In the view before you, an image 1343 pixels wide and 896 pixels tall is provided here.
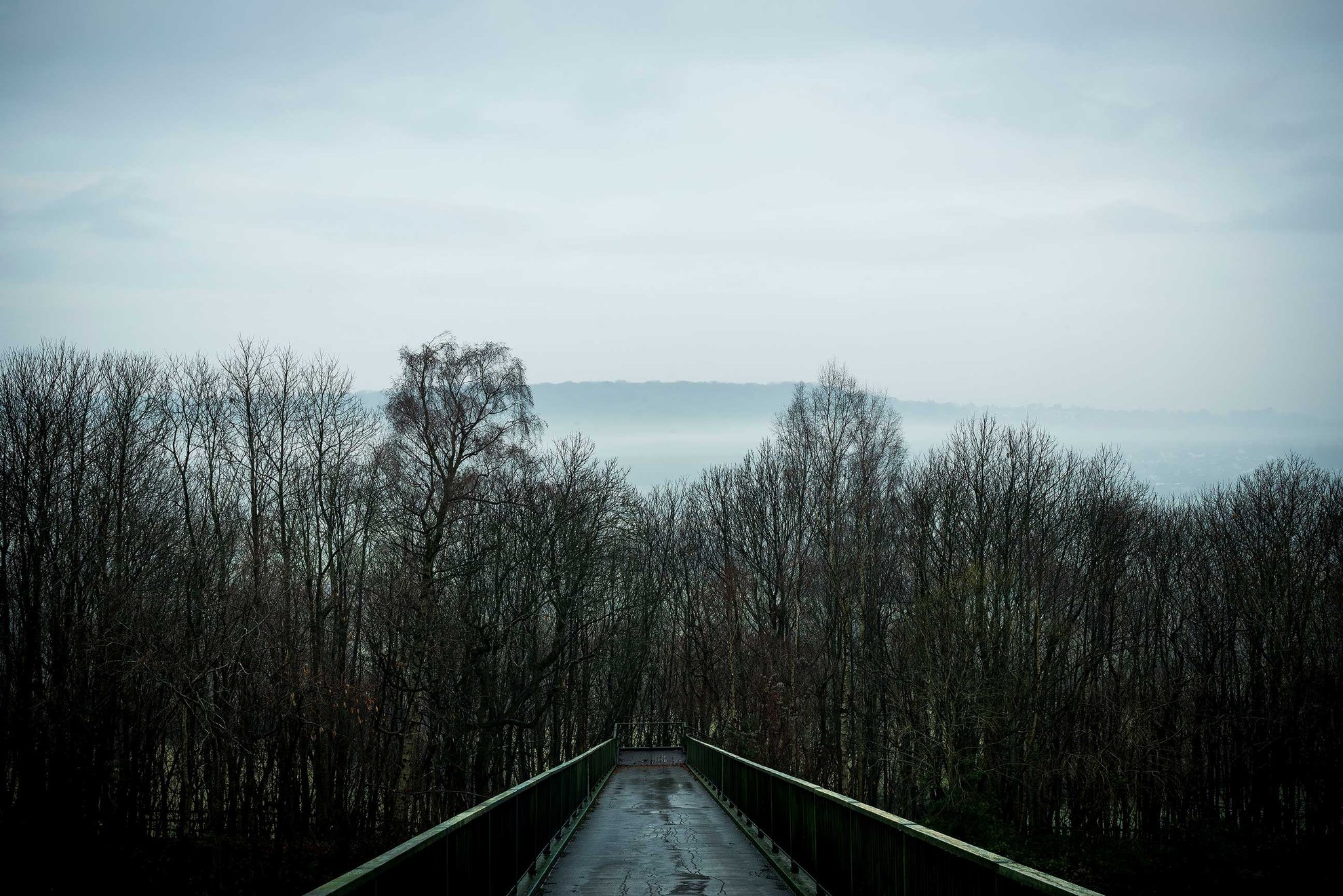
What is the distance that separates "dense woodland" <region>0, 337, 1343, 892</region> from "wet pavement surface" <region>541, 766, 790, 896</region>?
12.3 meters

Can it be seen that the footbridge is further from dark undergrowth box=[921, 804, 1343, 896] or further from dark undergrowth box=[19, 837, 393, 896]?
Result: dark undergrowth box=[921, 804, 1343, 896]

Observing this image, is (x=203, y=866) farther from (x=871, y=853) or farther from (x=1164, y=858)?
(x=1164, y=858)

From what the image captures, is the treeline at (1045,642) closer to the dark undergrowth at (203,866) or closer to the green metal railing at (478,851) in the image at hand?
the dark undergrowth at (203,866)

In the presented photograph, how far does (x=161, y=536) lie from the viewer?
3134cm

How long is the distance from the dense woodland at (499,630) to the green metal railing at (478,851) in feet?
50.3

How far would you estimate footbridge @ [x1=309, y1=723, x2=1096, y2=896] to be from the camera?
5.93 m

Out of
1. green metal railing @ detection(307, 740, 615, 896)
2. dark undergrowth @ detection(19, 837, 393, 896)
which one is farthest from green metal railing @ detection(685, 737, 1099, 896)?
dark undergrowth @ detection(19, 837, 393, 896)

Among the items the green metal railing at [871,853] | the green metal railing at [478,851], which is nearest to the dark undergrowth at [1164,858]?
the green metal railing at [871,853]

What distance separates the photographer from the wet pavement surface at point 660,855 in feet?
35.9

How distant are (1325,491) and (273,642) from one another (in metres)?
38.8

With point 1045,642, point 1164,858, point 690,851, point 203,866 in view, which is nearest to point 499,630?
point 203,866

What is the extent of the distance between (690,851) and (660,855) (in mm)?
627

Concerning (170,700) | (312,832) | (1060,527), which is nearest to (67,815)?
(170,700)

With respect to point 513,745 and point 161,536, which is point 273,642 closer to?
point 161,536
